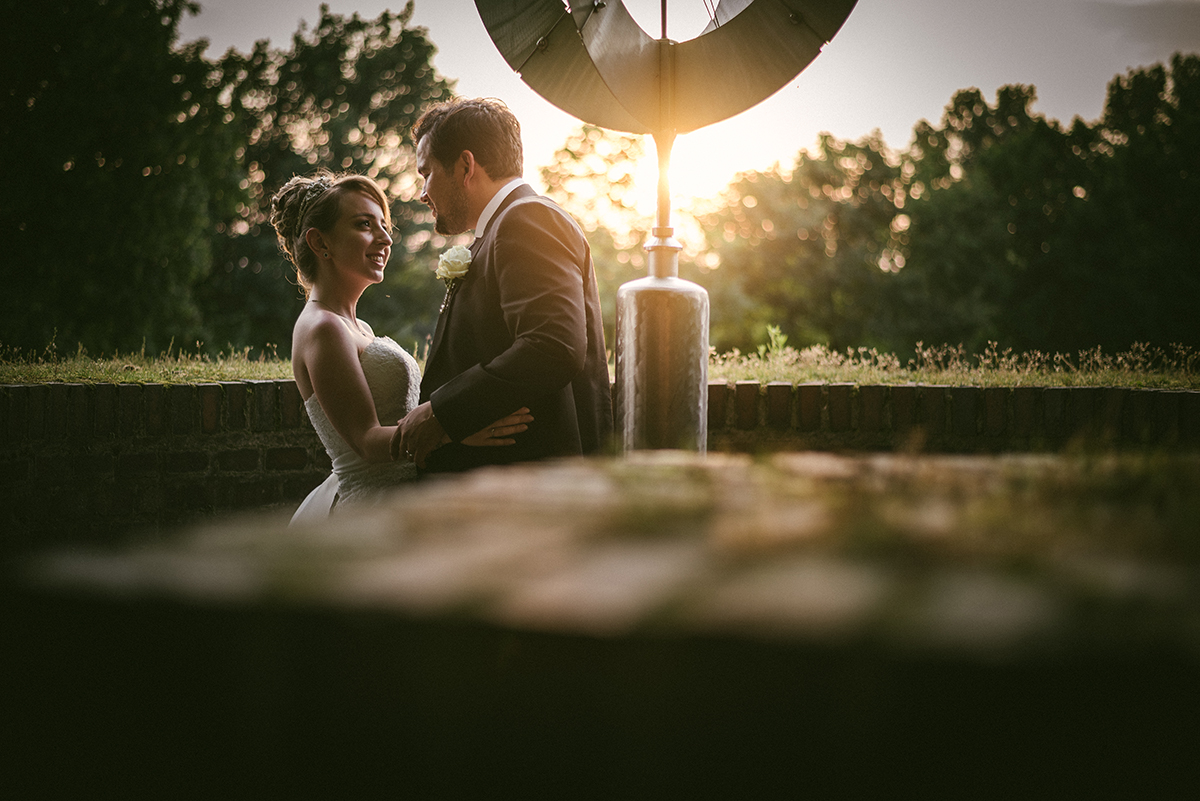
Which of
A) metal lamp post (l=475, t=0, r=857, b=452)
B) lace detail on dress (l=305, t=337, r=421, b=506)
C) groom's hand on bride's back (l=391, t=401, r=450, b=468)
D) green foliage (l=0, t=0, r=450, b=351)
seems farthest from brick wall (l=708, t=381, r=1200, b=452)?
green foliage (l=0, t=0, r=450, b=351)

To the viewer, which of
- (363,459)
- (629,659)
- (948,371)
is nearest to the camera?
(629,659)

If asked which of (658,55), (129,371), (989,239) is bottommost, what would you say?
(129,371)

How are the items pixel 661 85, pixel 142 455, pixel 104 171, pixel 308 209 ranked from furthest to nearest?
pixel 104 171 < pixel 142 455 < pixel 661 85 < pixel 308 209

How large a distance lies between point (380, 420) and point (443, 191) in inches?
34.0

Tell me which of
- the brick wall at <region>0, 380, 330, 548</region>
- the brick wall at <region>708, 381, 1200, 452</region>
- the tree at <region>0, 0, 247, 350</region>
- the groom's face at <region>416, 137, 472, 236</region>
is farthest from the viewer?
the tree at <region>0, 0, 247, 350</region>

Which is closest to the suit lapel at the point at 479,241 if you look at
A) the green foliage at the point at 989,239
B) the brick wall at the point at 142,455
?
the brick wall at the point at 142,455

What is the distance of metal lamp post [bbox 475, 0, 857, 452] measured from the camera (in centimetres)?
300

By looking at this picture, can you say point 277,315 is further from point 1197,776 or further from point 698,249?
point 1197,776

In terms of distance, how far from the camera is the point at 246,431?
12.9ft

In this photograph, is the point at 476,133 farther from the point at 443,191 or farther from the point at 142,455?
the point at 142,455

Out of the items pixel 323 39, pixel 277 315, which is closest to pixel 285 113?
pixel 323 39

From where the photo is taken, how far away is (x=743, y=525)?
0.72m

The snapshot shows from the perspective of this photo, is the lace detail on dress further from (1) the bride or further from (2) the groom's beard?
(2) the groom's beard

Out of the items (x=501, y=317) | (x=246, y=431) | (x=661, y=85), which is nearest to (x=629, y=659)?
(x=501, y=317)
